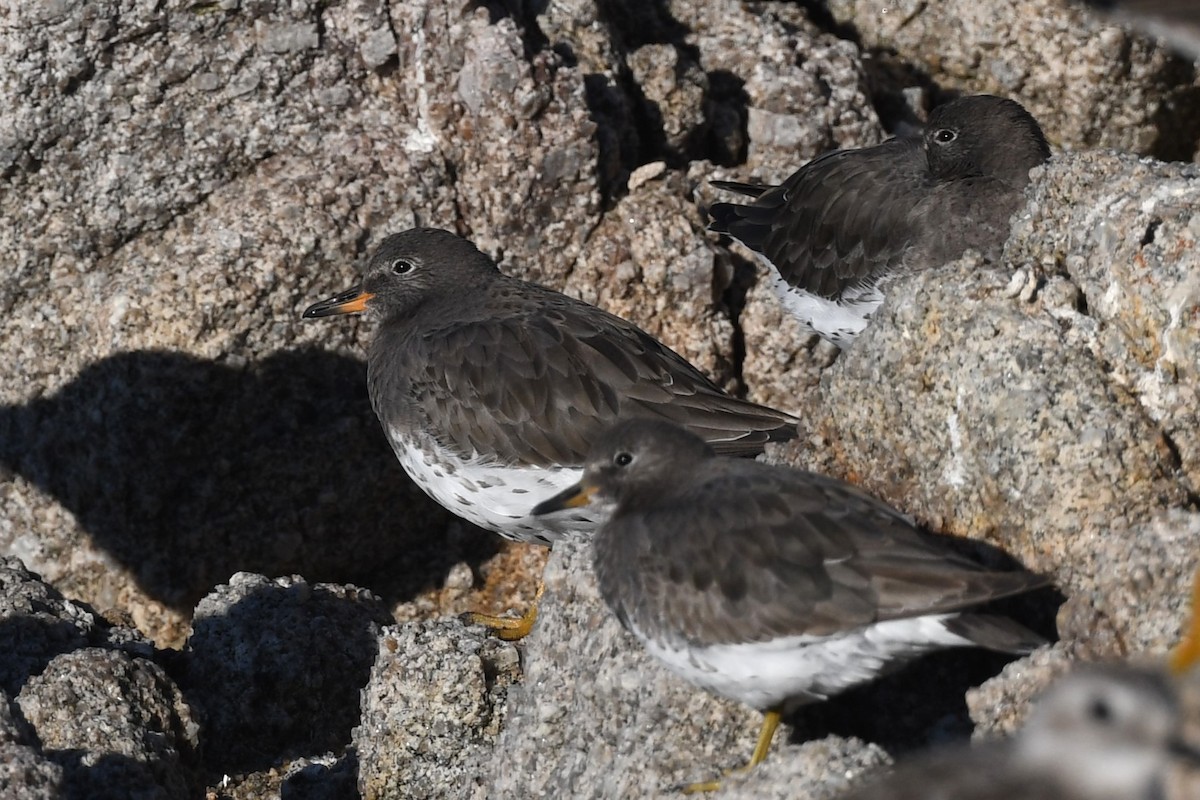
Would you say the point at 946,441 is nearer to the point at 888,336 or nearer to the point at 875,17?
the point at 888,336

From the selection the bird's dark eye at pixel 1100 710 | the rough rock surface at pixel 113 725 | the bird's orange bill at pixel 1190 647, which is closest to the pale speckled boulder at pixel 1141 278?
the bird's orange bill at pixel 1190 647

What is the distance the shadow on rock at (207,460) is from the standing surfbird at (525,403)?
1140 millimetres

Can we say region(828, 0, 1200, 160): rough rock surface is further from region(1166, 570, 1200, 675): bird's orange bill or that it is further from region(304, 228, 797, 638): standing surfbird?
region(1166, 570, 1200, 675): bird's orange bill

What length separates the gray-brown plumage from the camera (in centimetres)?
844

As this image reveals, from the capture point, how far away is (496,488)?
8492mm

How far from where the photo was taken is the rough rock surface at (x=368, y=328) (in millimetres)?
6840

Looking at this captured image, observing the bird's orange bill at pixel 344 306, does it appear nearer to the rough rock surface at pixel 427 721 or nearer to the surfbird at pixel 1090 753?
the rough rock surface at pixel 427 721

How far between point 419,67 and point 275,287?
1.67 m

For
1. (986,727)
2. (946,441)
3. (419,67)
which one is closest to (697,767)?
(986,727)

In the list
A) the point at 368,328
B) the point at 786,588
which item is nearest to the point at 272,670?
the point at 368,328

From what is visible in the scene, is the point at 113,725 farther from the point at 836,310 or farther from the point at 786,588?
the point at 836,310

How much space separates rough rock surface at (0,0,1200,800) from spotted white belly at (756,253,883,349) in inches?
26.9

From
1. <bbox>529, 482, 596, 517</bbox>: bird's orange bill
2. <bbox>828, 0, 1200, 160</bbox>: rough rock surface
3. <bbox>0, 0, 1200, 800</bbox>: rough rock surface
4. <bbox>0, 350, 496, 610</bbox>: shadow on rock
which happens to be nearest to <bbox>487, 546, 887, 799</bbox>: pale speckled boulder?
<bbox>0, 0, 1200, 800</bbox>: rough rock surface

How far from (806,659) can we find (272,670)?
3943mm
